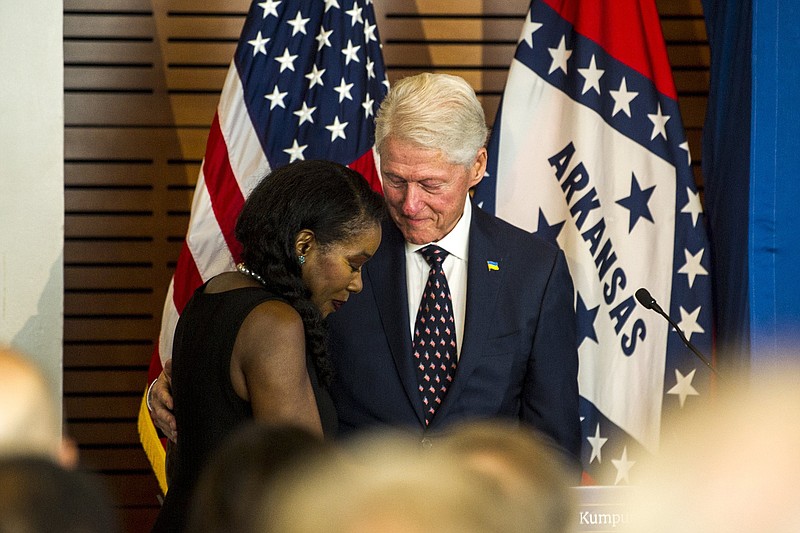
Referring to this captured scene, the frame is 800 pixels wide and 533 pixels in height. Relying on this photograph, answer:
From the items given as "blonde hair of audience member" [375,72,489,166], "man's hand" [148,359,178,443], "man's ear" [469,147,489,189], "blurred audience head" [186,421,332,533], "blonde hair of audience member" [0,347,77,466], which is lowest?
"man's hand" [148,359,178,443]

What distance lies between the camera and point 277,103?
3.57 metres

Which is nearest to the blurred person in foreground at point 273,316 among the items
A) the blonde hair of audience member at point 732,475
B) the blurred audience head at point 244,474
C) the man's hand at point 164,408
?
the man's hand at point 164,408

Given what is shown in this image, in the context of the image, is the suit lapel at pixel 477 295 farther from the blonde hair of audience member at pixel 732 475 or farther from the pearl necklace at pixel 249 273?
the blonde hair of audience member at pixel 732 475

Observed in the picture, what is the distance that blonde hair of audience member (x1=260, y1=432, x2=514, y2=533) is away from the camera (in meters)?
0.59

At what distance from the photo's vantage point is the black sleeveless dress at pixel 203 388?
1.93 meters

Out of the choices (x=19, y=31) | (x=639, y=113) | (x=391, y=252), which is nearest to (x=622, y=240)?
(x=639, y=113)

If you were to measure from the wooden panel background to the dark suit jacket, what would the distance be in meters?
1.63

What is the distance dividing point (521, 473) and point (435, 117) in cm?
197

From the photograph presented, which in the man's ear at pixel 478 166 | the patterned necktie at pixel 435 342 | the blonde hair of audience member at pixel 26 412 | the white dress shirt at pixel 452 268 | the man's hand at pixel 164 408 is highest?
the man's ear at pixel 478 166

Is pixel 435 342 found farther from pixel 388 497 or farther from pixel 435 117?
pixel 388 497

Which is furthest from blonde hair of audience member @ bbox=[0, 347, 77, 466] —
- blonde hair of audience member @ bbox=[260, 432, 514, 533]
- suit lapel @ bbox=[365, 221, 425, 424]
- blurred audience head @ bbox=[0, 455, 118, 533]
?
suit lapel @ bbox=[365, 221, 425, 424]

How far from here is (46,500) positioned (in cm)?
60

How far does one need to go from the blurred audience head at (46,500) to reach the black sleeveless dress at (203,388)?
129 centimetres

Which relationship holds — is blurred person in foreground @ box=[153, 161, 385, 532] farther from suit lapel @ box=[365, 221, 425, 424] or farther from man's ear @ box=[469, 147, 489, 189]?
man's ear @ box=[469, 147, 489, 189]
